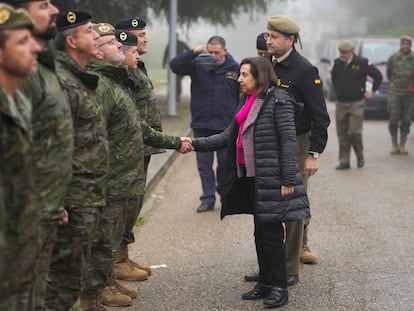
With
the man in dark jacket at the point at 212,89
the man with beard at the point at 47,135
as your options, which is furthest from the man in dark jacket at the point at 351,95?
the man with beard at the point at 47,135

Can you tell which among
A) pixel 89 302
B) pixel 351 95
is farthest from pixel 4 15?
pixel 351 95

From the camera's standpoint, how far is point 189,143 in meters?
6.00

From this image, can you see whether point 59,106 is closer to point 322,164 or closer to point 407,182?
point 407,182

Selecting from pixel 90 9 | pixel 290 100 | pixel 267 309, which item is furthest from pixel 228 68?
pixel 90 9

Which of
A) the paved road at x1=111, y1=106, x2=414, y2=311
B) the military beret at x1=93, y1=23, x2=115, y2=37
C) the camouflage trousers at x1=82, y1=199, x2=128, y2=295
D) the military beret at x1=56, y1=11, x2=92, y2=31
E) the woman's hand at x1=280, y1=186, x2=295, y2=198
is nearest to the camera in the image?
the military beret at x1=56, y1=11, x2=92, y2=31

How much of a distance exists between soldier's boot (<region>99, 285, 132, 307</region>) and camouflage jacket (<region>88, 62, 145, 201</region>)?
79 centimetres

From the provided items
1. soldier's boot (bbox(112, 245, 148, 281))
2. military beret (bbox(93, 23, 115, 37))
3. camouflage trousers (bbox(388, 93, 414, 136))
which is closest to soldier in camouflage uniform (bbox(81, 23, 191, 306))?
military beret (bbox(93, 23, 115, 37))

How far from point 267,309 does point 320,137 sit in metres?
1.36

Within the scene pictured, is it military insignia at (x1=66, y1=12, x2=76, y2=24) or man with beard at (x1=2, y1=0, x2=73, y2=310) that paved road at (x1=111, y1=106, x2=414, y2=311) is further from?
military insignia at (x1=66, y1=12, x2=76, y2=24)

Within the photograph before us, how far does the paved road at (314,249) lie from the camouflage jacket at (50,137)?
6.64 ft

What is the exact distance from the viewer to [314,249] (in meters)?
6.93

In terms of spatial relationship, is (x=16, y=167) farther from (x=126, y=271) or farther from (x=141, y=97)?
(x=126, y=271)

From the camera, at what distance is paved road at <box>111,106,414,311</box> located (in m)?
5.57

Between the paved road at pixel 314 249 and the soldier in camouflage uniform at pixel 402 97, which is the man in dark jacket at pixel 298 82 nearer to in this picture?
the paved road at pixel 314 249
